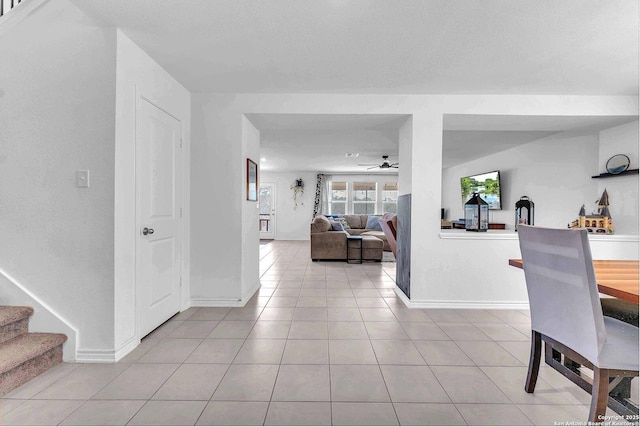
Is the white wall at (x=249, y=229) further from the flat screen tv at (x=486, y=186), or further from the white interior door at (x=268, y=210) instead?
the white interior door at (x=268, y=210)

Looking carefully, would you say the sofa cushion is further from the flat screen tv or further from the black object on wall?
the flat screen tv

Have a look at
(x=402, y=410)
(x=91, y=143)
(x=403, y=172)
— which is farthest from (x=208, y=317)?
(x=403, y=172)

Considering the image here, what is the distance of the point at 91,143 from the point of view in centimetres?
206

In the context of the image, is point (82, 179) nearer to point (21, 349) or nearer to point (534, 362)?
point (21, 349)

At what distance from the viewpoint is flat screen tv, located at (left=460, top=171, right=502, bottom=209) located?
239 inches

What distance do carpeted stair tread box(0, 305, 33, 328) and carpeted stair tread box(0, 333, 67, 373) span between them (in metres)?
0.13

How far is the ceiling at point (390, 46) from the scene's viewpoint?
186 centimetres

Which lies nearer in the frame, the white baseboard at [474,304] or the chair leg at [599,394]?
the chair leg at [599,394]

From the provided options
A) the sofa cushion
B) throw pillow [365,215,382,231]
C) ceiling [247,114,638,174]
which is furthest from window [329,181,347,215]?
the sofa cushion

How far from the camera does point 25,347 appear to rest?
74.7 inches

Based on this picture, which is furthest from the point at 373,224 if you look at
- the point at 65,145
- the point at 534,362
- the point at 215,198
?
the point at 65,145

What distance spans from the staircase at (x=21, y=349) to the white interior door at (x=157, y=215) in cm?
52

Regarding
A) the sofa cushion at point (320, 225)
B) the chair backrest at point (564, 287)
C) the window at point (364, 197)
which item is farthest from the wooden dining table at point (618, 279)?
Answer: the window at point (364, 197)

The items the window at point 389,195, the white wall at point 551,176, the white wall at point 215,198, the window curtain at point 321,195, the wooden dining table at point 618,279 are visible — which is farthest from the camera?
the window at point 389,195
